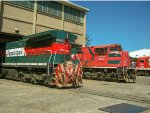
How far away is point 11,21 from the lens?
22.6 metres

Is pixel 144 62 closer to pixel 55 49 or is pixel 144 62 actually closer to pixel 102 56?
pixel 102 56

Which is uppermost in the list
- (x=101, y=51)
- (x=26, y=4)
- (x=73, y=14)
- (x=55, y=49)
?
(x=73, y=14)

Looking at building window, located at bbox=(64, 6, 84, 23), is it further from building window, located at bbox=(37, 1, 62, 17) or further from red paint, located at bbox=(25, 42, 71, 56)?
red paint, located at bbox=(25, 42, 71, 56)

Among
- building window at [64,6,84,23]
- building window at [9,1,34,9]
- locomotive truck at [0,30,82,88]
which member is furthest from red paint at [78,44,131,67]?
building window at [9,1,34,9]

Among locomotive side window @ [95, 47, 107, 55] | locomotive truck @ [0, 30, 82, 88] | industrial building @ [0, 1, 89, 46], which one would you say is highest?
industrial building @ [0, 1, 89, 46]

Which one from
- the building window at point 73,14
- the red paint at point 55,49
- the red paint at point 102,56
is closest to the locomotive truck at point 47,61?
the red paint at point 55,49

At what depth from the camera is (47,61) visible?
15.3 meters

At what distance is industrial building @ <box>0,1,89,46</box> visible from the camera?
73.6 feet

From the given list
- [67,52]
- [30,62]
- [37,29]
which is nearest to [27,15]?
[37,29]

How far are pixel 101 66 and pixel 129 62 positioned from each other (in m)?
2.70

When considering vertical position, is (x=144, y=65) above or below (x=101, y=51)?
below

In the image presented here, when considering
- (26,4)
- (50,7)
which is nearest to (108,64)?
(50,7)

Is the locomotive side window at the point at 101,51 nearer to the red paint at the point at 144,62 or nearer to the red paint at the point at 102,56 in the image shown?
the red paint at the point at 102,56

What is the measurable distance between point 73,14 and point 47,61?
15.6m
